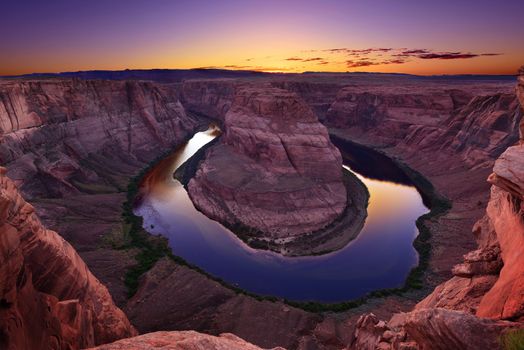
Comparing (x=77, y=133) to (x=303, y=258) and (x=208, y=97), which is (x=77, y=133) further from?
(x=208, y=97)

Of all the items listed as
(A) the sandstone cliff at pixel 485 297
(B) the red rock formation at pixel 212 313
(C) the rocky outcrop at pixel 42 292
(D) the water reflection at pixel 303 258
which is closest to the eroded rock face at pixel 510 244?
(A) the sandstone cliff at pixel 485 297

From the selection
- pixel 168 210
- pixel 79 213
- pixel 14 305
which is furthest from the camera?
pixel 168 210

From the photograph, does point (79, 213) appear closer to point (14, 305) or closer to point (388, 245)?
point (14, 305)

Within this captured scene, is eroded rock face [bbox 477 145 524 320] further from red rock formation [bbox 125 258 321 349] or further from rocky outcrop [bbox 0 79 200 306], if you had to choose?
rocky outcrop [bbox 0 79 200 306]

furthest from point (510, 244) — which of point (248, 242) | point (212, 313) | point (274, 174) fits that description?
point (274, 174)

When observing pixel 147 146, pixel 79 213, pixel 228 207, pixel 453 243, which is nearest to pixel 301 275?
pixel 228 207

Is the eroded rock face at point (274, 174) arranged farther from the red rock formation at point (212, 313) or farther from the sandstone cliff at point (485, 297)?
the sandstone cliff at point (485, 297)

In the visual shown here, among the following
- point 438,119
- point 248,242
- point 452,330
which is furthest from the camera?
point 438,119

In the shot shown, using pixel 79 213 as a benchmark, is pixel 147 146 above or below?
above
